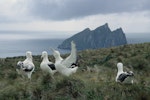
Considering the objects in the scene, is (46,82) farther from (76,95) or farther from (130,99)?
(130,99)

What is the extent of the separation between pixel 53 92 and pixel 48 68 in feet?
5.95

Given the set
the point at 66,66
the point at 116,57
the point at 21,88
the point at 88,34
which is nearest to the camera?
the point at 21,88

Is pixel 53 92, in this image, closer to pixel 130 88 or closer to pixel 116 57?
pixel 130 88

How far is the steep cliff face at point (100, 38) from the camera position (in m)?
80.4

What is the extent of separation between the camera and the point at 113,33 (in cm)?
9062

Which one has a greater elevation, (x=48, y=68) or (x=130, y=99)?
(x=48, y=68)

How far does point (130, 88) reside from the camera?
11.5 m

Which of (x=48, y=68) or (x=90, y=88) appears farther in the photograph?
(x=48, y=68)

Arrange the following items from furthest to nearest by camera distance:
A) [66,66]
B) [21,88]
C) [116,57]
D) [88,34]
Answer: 1. [88,34]
2. [116,57]
3. [66,66]
4. [21,88]

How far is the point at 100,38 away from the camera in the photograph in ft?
287

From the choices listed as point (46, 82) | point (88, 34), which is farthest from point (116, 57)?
point (88, 34)

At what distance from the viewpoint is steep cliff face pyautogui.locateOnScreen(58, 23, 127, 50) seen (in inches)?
3167

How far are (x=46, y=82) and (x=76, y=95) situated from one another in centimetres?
88

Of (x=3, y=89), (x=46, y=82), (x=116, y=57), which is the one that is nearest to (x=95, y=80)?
(x=46, y=82)
